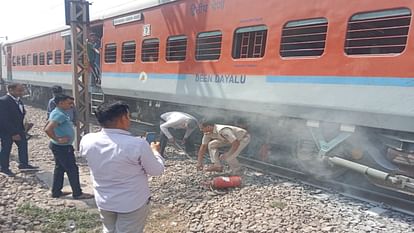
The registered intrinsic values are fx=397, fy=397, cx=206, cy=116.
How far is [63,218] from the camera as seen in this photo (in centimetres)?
478

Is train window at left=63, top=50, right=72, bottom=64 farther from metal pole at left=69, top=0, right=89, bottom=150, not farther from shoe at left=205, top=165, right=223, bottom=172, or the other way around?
shoe at left=205, top=165, right=223, bottom=172

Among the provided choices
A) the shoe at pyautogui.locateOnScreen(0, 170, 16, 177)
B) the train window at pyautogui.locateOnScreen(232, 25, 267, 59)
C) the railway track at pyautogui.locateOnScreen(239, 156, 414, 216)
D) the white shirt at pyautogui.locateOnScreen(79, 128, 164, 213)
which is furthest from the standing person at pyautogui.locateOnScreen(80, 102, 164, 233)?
the shoe at pyautogui.locateOnScreen(0, 170, 16, 177)

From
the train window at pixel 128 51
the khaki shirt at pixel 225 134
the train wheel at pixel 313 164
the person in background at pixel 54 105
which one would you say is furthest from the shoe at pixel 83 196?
the train window at pixel 128 51

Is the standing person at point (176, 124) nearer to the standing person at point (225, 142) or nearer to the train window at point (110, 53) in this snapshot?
the standing person at point (225, 142)

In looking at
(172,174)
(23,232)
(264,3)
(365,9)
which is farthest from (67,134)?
(365,9)

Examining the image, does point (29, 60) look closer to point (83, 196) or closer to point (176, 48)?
point (176, 48)

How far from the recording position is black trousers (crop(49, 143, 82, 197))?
5.47m

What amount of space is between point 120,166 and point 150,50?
6.88 metres

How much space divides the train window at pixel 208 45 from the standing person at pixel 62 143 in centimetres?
302

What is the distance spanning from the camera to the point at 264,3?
6.47 metres

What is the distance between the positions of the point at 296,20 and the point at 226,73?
173 cm

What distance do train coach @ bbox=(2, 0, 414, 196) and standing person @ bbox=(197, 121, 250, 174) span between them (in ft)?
1.71

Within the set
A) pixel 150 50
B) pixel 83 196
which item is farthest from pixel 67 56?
pixel 83 196

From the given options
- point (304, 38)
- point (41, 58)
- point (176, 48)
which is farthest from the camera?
point (41, 58)
